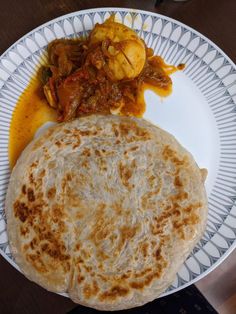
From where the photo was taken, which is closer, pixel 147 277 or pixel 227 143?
pixel 147 277

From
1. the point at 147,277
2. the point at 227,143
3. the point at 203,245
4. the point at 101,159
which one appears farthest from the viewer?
the point at 227,143

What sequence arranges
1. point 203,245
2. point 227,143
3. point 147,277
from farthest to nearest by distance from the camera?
point 227,143
point 203,245
point 147,277

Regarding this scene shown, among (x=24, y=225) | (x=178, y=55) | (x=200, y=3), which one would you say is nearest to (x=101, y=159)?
(x=24, y=225)

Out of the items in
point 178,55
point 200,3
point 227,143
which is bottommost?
point 227,143

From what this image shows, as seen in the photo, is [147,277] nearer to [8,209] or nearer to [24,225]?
[24,225]

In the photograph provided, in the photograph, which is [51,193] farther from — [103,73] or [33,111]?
[103,73]

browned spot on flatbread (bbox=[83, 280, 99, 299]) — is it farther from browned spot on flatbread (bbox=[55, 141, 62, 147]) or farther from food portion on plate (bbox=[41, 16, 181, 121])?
food portion on plate (bbox=[41, 16, 181, 121])

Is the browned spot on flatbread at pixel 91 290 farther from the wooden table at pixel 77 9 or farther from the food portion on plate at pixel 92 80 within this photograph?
the food portion on plate at pixel 92 80
